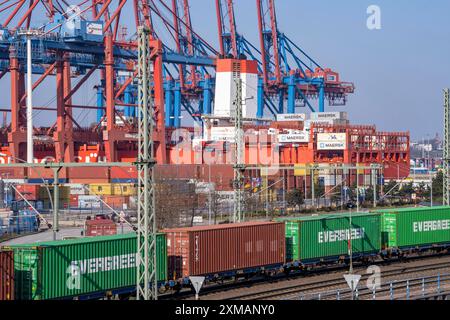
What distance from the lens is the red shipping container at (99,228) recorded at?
A: 158ft

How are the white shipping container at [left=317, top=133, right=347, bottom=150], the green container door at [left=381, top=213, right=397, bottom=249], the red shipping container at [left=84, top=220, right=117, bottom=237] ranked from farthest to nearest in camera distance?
the white shipping container at [left=317, top=133, right=347, bottom=150], the red shipping container at [left=84, top=220, right=117, bottom=237], the green container door at [left=381, top=213, right=397, bottom=249]

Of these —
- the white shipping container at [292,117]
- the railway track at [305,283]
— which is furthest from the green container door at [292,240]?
the white shipping container at [292,117]

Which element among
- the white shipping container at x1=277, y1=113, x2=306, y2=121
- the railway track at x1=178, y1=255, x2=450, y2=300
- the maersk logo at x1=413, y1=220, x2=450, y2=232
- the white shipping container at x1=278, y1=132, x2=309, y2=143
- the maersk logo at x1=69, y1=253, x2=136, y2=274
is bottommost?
the railway track at x1=178, y1=255, x2=450, y2=300

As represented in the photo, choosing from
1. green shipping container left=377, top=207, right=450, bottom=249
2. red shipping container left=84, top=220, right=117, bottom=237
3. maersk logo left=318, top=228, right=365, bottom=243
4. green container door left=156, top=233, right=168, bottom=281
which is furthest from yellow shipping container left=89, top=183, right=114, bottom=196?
green container door left=156, top=233, right=168, bottom=281

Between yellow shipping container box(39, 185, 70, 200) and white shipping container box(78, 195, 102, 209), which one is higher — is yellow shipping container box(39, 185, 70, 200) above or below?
above

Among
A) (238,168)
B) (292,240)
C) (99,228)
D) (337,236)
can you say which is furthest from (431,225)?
(99,228)

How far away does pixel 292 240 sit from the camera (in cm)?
3481

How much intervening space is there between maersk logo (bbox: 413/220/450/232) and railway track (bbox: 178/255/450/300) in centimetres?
152

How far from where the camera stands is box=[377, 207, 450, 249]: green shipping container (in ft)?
131

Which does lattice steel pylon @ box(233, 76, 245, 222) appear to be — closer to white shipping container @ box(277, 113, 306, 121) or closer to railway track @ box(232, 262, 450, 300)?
railway track @ box(232, 262, 450, 300)

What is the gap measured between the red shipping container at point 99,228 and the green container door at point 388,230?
15.6 m

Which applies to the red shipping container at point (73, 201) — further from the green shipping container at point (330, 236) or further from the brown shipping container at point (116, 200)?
the green shipping container at point (330, 236)

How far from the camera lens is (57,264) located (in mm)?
24203
